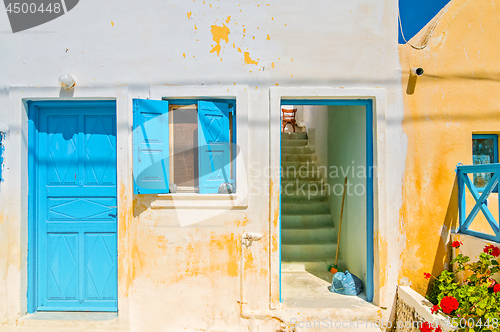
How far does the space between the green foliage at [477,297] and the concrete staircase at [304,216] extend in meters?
2.07

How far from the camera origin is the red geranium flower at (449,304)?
2.78 metres

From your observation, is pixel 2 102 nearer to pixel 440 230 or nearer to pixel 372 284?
pixel 372 284

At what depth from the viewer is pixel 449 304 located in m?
2.80

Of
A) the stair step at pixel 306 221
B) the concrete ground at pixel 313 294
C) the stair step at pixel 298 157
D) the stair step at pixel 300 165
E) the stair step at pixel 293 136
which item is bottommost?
the concrete ground at pixel 313 294

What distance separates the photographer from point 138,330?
3.58m

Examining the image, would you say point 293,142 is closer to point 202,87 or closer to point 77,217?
point 202,87

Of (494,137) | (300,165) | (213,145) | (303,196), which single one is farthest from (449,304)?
(300,165)

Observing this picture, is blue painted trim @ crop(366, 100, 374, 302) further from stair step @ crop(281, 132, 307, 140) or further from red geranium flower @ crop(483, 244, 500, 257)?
stair step @ crop(281, 132, 307, 140)

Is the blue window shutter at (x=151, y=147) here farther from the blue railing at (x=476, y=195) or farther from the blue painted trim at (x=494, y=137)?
the blue painted trim at (x=494, y=137)

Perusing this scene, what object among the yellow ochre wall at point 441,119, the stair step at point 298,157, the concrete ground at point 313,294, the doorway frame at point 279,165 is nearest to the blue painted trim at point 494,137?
the yellow ochre wall at point 441,119

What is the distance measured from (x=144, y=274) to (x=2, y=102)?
2.72 m

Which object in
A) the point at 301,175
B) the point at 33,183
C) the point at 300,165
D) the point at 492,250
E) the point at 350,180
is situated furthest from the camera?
the point at 300,165

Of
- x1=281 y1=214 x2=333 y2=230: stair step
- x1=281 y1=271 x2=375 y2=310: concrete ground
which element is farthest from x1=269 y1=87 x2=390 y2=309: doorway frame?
x1=281 y1=214 x2=333 y2=230: stair step

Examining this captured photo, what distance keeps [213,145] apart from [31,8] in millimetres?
2809
